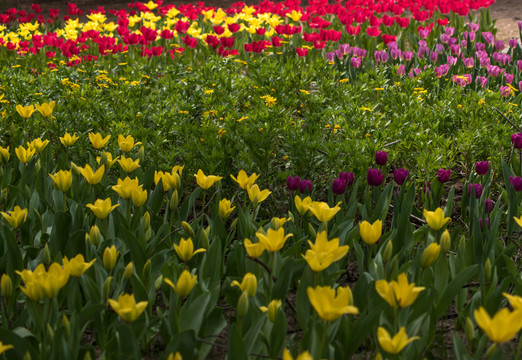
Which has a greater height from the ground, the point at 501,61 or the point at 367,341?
the point at 501,61

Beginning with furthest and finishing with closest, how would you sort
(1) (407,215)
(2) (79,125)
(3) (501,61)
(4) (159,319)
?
(3) (501,61) → (2) (79,125) → (1) (407,215) → (4) (159,319)

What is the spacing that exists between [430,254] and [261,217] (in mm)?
1306

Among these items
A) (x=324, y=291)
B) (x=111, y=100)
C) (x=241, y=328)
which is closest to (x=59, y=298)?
(x=241, y=328)

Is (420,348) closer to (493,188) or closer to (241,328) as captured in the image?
(241,328)

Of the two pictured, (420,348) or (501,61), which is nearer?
(420,348)

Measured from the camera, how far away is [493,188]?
3.26 meters

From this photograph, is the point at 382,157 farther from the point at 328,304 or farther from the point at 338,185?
the point at 328,304

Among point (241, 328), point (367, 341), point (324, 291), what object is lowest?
point (367, 341)

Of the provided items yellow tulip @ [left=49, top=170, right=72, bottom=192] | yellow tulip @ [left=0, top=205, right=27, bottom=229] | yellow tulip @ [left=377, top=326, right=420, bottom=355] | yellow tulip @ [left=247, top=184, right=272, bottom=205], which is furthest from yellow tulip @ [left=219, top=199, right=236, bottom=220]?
yellow tulip @ [left=377, top=326, right=420, bottom=355]

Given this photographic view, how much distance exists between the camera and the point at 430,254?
1.88 meters

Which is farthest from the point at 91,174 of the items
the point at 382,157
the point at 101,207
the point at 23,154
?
the point at 382,157

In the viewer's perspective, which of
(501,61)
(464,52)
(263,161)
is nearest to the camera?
(263,161)

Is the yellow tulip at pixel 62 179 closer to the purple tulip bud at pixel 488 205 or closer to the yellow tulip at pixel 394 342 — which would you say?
the yellow tulip at pixel 394 342

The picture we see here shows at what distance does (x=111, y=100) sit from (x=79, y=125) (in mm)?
717
